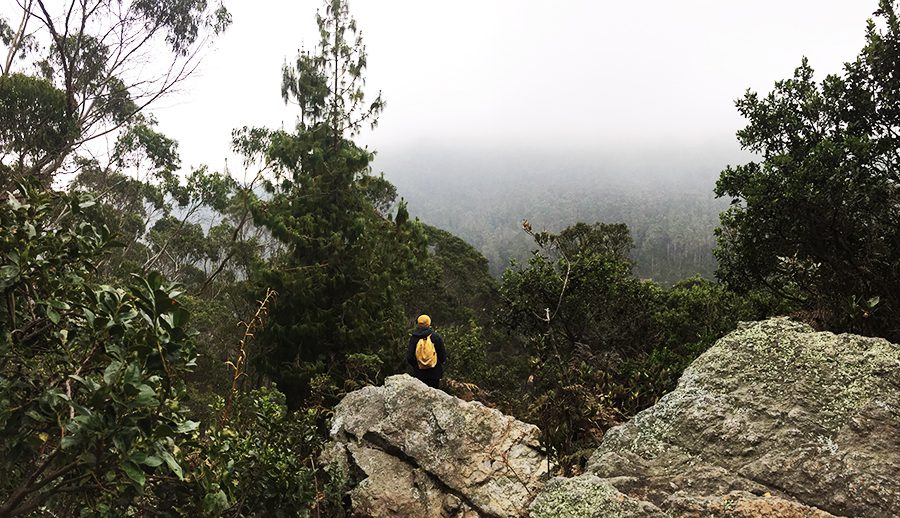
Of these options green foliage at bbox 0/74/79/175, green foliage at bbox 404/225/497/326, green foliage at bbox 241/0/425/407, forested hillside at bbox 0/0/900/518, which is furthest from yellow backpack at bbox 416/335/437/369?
green foliage at bbox 404/225/497/326

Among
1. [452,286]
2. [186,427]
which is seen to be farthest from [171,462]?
[452,286]

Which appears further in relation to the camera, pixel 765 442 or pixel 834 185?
pixel 834 185

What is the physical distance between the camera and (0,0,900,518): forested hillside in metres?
1.86

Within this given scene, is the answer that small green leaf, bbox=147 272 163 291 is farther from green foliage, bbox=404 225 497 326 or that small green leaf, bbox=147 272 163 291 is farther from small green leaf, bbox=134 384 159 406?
green foliage, bbox=404 225 497 326

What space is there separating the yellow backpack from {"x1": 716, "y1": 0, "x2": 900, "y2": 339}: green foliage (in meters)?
5.02

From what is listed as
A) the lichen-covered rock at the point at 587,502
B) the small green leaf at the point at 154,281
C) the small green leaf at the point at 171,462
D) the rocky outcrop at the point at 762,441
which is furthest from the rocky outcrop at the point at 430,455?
the small green leaf at the point at 154,281

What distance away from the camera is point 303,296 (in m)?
11.8

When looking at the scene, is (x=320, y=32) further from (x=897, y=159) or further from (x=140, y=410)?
(x=140, y=410)

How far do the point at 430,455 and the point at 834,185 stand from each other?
6.57 meters

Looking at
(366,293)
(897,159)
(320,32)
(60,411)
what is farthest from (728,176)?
(320,32)

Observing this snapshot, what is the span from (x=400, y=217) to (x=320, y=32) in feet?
19.8

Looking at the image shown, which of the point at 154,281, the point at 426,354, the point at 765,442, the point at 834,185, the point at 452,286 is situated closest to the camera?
the point at 154,281

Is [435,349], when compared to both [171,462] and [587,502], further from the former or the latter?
[171,462]

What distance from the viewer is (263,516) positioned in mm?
3193
